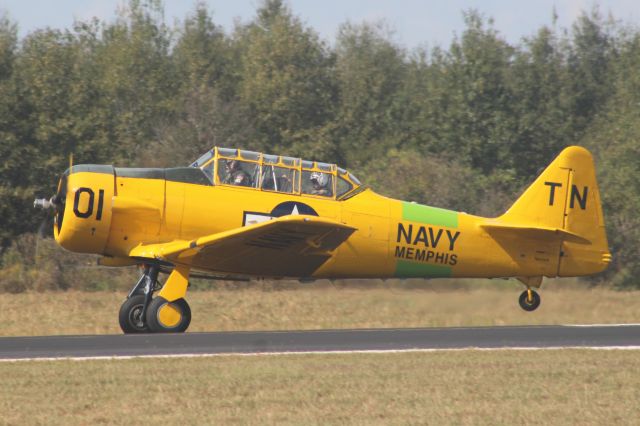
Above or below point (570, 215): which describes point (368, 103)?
above

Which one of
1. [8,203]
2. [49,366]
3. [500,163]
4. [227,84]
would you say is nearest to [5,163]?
[8,203]

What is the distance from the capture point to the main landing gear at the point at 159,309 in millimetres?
14477

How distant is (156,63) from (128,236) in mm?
41861

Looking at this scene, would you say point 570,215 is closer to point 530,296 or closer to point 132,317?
point 530,296

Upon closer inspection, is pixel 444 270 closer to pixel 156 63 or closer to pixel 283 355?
pixel 283 355

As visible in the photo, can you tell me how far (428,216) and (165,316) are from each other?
4053 millimetres

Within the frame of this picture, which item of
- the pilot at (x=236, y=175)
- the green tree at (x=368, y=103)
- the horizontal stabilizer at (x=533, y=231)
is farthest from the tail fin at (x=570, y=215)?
the green tree at (x=368, y=103)

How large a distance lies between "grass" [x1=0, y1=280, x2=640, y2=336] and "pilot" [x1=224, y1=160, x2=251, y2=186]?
2634 mm

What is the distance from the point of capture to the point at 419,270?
52.7 ft

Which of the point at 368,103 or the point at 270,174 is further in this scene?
the point at 368,103

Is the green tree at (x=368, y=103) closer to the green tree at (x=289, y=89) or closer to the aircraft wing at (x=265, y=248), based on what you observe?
the green tree at (x=289, y=89)

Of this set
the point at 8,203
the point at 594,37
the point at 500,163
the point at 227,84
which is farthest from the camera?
the point at 594,37

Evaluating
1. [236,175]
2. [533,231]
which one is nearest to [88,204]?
[236,175]

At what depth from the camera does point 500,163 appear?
44906mm
